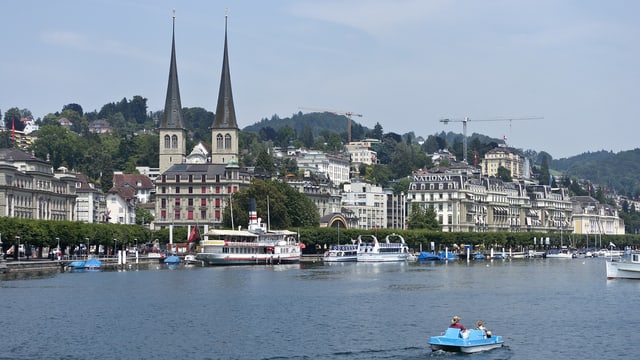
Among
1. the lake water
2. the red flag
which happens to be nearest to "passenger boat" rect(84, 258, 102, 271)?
the lake water

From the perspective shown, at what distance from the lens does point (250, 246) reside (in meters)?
152

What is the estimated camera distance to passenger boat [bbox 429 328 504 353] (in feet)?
190

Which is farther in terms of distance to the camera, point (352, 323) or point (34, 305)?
point (34, 305)

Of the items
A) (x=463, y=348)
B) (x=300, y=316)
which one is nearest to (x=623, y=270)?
(x=300, y=316)

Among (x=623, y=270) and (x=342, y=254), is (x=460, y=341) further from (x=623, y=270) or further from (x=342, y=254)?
(x=342, y=254)

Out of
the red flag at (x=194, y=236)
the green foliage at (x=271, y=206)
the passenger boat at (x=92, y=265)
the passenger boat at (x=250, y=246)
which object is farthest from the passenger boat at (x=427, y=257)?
the passenger boat at (x=92, y=265)

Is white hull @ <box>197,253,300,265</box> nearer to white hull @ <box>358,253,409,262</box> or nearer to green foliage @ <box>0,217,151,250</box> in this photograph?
white hull @ <box>358,253,409,262</box>

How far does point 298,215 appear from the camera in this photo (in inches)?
7288

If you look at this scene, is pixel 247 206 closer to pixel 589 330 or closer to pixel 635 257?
pixel 635 257

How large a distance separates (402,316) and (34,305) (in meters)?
25.4

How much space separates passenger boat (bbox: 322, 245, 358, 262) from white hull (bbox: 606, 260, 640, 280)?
195 feet

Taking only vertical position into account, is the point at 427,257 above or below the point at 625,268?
above

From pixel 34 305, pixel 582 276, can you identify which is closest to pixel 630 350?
pixel 34 305

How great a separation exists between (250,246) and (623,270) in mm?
55779
